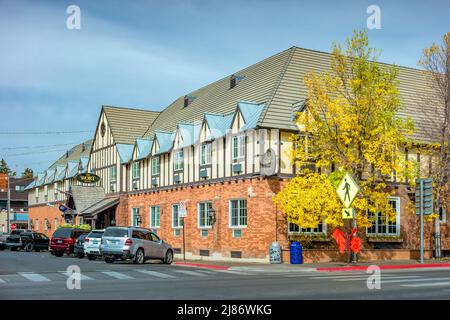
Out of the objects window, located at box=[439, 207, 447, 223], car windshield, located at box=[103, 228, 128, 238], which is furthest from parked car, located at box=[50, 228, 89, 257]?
window, located at box=[439, 207, 447, 223]

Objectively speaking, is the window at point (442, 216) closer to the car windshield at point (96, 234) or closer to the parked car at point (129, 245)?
the parked car at point (129, 245)

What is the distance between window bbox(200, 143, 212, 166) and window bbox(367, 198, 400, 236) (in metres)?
9.50

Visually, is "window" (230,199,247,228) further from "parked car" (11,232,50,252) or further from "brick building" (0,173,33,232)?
"brick building" (0,173,33,232)

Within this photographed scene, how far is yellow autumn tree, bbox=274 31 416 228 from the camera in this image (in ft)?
88.9

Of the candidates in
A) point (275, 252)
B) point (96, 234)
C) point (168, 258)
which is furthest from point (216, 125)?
point (275, 252)

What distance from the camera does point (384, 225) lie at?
111 ft

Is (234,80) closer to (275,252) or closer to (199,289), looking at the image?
(275,252)

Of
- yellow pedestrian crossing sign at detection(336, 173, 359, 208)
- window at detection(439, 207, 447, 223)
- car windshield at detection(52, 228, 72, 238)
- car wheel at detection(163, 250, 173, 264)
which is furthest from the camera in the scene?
car windshield at detection(52, 228, 72, 238)

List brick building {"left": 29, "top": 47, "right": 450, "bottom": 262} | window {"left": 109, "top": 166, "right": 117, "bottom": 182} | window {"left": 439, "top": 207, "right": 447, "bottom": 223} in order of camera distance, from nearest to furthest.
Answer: brick building {"left": 29, "top": 47, "right": 450, "bottom": 262} < window {"left": 439, "top": 207, "right": 447, "bottom": 223} < window {"left": 109, "top": 166, "right": 117, "bottom": 182}

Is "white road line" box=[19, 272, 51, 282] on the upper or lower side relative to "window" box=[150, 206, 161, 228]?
lower

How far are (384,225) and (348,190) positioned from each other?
32.3 feet

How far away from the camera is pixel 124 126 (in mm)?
50938

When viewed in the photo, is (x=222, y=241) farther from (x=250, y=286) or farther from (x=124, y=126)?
(x=124, y=126)
